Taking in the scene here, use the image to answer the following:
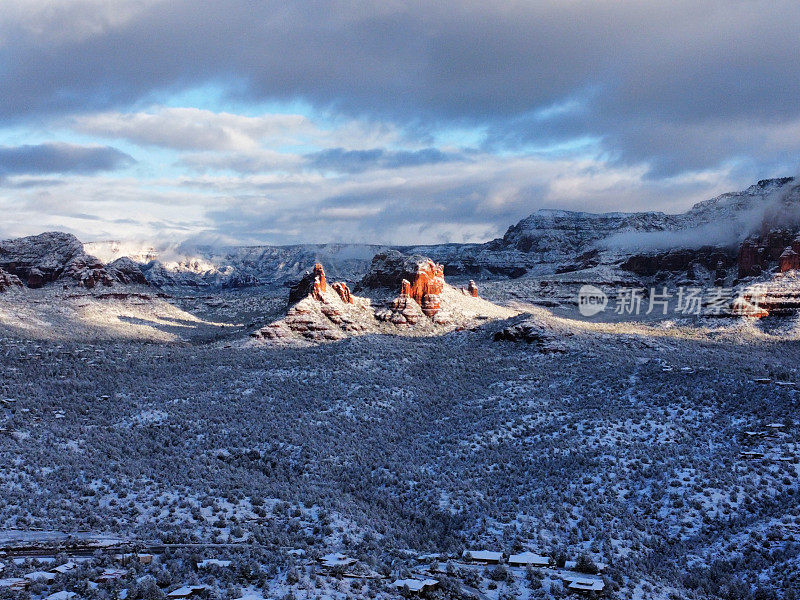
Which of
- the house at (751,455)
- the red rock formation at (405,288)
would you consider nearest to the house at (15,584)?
the house at (751,455)

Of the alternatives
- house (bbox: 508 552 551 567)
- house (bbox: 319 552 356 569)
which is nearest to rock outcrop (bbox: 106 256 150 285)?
house (bbox: 319 552 356 569)

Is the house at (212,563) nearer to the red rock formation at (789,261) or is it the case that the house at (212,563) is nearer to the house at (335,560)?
the house at (335,560)

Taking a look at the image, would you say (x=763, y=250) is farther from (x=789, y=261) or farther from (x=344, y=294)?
(x=344, y=294)

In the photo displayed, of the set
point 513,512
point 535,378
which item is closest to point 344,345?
point 535,378

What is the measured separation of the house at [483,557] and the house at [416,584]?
374 cm

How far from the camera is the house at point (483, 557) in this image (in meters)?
20.9

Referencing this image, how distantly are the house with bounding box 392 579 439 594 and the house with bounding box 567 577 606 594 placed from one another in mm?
4393

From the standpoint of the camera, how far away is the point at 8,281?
111875 millimetres

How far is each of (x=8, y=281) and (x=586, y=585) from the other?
123 meters

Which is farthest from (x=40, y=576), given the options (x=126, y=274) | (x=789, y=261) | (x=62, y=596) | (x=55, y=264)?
(x=126, y=274)

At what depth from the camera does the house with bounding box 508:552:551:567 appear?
20.7m

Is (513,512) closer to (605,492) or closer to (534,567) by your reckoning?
(605,492)

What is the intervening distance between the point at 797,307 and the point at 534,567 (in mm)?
85464

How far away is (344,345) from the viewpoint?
2391 inches
